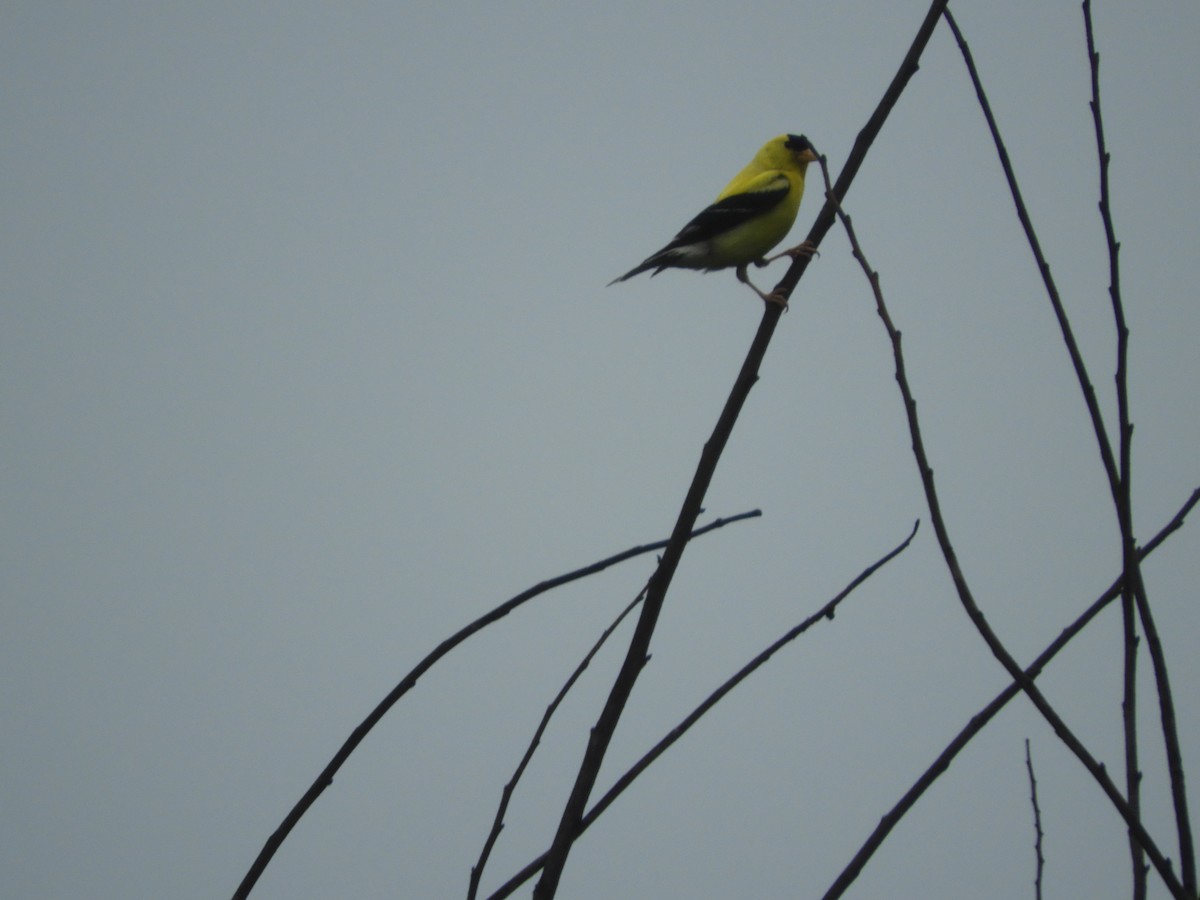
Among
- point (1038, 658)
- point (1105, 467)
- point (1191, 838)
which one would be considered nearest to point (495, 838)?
point (1038, 658)

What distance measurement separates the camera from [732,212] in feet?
21.2

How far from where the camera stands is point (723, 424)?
1759mm

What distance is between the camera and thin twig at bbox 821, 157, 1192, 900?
1271mm

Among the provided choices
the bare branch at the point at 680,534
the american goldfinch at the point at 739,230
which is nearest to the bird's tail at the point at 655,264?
the american goldfinch at the point at 739,230

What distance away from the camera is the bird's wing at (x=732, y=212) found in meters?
6.39

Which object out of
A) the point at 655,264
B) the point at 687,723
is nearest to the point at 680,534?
the point at 687,723

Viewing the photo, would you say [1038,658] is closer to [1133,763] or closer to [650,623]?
[1133,763]

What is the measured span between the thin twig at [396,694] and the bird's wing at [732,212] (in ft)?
16.0

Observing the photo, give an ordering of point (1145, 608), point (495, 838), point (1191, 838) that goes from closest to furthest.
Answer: point (1191, 838) < point (1145, 608) < point (495, 838)

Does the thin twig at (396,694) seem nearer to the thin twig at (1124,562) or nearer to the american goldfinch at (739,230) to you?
the thin twig at (1124,562)

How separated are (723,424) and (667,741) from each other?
0.56 metres

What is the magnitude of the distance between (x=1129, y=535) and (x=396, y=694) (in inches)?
46.8

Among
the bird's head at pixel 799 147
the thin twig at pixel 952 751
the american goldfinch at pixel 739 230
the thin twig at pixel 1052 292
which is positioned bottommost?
the thin twig at pixel 952 751

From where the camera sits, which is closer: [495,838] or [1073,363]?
[1073,363]
